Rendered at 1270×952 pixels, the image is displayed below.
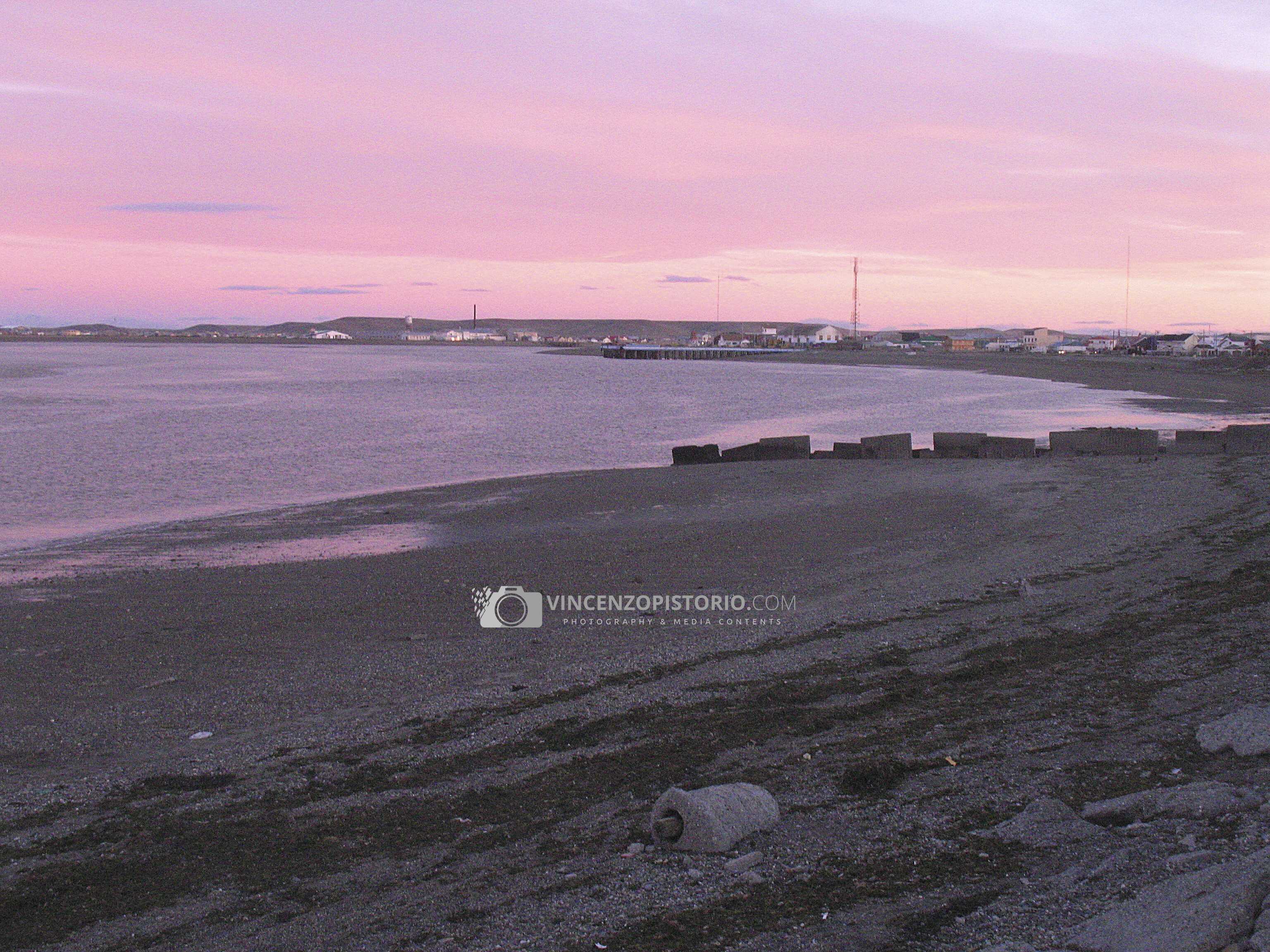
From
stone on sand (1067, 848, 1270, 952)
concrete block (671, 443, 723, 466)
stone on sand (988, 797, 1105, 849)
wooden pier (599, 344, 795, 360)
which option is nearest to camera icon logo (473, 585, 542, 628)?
stone on sand (988, 797, 1105, 849)

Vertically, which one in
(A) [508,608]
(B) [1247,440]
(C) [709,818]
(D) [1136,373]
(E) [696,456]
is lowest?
(A) [508,608]

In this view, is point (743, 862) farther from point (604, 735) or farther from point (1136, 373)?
point (1136, 373)

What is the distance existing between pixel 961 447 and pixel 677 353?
5881 inches

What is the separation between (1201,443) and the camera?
23812 mm

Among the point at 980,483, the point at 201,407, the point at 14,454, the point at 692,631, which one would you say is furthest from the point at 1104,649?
the point at 201,407

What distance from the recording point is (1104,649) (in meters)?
8.66

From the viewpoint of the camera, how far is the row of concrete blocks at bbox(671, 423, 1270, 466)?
77.1 ft

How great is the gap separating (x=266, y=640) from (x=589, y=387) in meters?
68.5

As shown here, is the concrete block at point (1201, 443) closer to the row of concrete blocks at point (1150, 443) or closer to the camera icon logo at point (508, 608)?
the row of concrete blocks at point (1150, 443)

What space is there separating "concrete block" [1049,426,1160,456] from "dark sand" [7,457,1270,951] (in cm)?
918

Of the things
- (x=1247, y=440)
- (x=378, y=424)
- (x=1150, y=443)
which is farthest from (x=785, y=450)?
(x=378, y=424)

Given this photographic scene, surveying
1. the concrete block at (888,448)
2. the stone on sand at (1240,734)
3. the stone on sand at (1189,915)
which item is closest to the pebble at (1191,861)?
the stone on sand at (1189,915)

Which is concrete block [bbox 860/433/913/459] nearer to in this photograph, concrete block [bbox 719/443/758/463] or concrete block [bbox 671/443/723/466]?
concrete block [bbox 719/443/758/463]

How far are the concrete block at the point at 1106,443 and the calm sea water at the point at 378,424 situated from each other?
10018 millimetres
